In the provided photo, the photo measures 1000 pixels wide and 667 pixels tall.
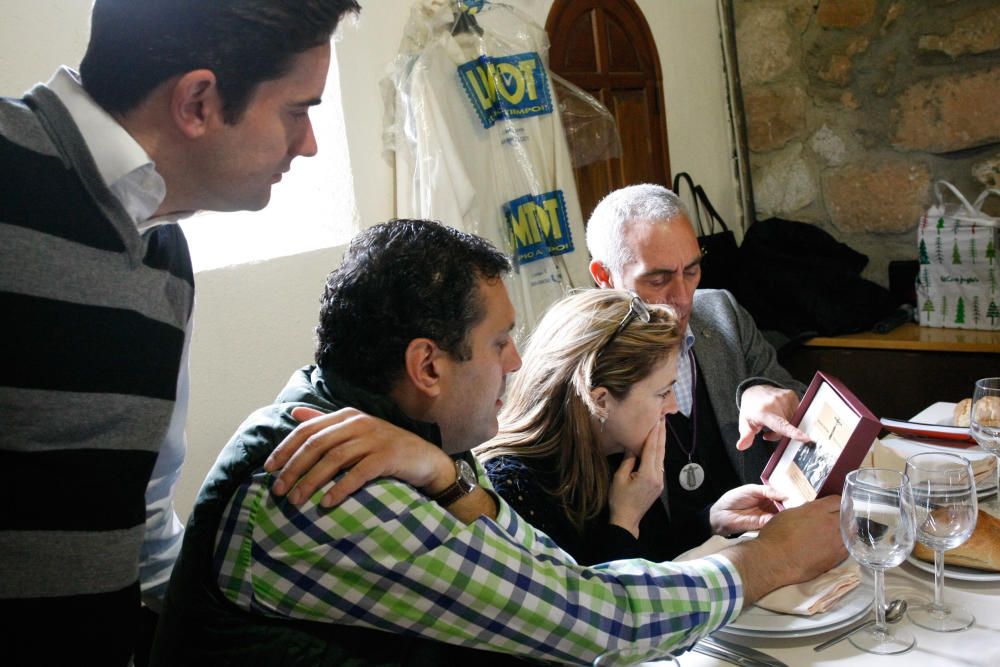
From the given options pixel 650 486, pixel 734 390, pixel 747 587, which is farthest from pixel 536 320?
pixel 747 587

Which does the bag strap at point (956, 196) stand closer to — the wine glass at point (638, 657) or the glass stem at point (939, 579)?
the glass stem at point (939, 579)

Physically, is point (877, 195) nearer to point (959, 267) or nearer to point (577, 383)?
point (959, 267)

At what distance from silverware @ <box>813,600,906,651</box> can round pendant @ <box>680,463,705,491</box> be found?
0.71 meters

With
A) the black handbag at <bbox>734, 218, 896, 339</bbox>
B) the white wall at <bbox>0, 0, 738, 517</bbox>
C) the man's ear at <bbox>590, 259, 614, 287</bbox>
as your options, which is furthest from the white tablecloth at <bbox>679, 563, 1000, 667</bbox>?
the black handbag at <bbox>734, 218, 896, 339</bbox>

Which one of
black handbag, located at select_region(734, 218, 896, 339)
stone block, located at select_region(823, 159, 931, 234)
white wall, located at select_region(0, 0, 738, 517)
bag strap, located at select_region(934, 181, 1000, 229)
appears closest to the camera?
white wall, located at select_region(0, 0, 738, 517)

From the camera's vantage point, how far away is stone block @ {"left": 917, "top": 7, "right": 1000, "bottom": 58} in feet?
9.97

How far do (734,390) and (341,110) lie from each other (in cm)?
117

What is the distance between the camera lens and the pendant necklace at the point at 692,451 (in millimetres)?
1795

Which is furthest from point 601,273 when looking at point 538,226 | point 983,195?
point 983,195

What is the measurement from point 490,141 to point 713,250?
1244 mm

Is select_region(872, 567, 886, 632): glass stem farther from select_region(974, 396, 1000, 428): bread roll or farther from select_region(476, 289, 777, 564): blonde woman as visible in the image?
select_region(974, 396, 1000, 428): bread roll

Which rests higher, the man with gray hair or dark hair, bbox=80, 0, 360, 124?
dark hair, bbox=80, 0, 360, 124

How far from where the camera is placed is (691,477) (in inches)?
70.7

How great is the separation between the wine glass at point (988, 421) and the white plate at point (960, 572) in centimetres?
21
